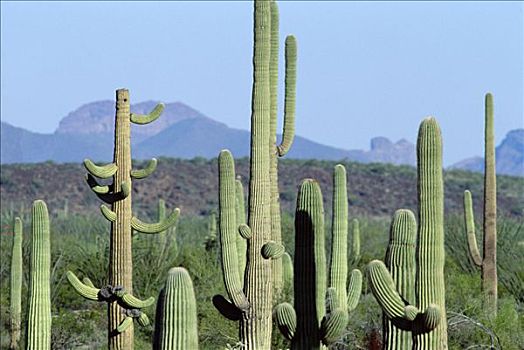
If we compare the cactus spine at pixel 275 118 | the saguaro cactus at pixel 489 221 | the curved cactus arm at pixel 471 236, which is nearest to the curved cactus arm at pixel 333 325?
the cactus spine at pixel 275 118

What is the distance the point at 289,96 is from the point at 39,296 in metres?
4.21

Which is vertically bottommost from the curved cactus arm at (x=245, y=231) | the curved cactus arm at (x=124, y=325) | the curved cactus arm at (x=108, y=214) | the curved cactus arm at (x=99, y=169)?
the curved cactus arm at (x=124, y=325)

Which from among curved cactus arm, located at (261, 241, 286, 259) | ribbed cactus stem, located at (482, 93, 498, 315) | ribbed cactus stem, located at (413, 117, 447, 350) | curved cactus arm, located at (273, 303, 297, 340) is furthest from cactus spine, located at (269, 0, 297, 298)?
ribbed cactus stem, located at (413, 117, 447, 350)

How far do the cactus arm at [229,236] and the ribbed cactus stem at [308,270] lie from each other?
1.26m

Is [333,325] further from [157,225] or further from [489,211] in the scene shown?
[489,211]

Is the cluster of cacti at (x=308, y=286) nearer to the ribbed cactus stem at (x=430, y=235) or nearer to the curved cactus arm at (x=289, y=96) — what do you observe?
the ribbed cactus stem at (x=430, y=235)

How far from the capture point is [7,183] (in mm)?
49594

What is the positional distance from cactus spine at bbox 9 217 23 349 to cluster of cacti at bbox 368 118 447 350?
6381 millimetres

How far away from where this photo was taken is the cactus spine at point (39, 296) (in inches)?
364

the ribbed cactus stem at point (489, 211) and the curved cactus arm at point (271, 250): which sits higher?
the ribbed cactus stem at point (489, 211)

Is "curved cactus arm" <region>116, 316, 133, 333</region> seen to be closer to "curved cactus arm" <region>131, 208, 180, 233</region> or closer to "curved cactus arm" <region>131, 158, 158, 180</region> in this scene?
"curved cactus arm" <region>131, 208, 180, 233</region>

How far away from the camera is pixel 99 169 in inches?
395

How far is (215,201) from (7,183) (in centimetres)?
842

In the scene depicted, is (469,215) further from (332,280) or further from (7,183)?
(7,183)
